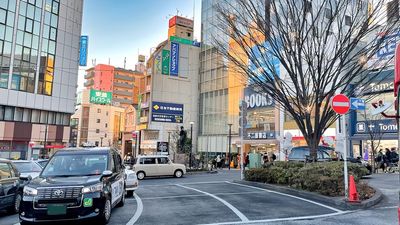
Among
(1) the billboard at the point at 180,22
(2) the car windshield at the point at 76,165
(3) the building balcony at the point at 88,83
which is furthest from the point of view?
(3) the building balcony at the point at 88,83

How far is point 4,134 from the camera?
39.4 meters

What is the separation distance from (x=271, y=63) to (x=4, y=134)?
3558 cm

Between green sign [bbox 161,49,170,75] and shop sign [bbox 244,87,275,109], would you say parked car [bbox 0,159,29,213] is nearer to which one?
shop sign [bbox 244,87,275,109]

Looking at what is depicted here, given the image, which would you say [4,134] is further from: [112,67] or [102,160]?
[112,67]

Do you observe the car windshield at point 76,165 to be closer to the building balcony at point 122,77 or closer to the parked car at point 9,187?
the parked car at point 9,187

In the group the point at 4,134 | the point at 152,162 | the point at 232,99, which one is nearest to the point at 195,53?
the point at 232,99

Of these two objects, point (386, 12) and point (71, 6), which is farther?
point (71, 6)

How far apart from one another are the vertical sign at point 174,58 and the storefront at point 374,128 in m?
29.9

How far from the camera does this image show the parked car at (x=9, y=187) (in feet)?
28.7

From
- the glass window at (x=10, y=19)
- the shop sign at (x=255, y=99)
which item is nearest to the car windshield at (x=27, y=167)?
the shop sign at (x=255, y=99)

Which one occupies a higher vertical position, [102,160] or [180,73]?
[180,73]

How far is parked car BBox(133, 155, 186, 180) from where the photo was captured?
75.5 ft

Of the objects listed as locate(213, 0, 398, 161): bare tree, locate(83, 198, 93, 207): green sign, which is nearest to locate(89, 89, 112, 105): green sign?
locate(213, 0, 398, 161): bare tree

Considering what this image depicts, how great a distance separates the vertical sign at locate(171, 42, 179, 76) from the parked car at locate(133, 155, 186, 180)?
33.3 m
